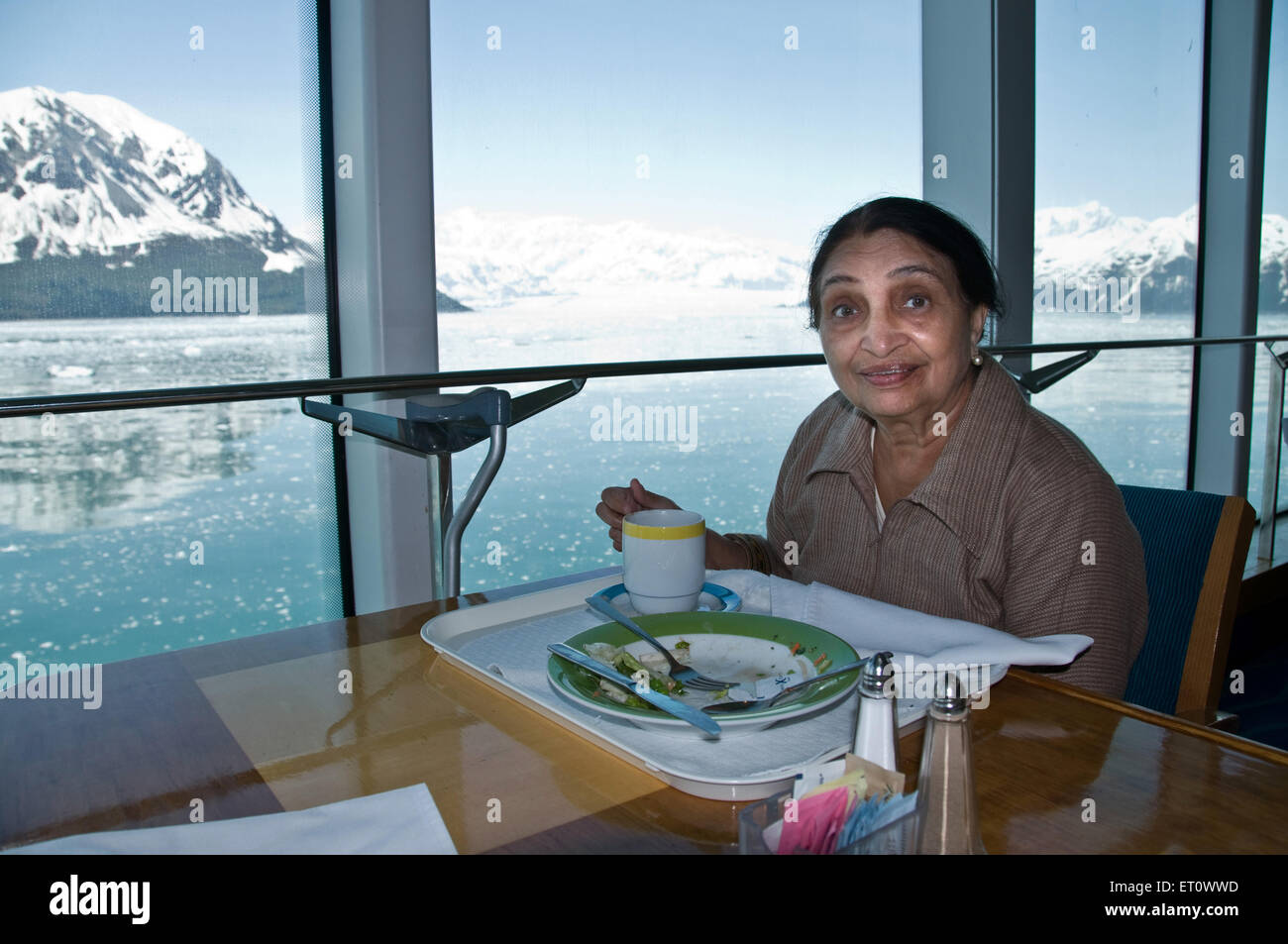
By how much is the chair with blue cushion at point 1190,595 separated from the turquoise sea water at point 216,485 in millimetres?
604

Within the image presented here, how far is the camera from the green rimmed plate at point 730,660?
0.67 m

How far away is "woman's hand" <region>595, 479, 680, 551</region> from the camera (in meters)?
1.13

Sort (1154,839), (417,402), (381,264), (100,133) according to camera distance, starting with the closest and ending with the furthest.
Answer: (1154,839) < (417,402) < (100,133) < (381,264)

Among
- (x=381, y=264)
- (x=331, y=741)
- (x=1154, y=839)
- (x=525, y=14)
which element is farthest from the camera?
(x=525, y=14)

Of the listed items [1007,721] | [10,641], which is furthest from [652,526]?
[10,641]

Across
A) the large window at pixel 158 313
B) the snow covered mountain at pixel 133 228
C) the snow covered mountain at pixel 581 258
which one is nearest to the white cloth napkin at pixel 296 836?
the snow covered mountain at pixel 133 228

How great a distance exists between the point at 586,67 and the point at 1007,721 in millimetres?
2510

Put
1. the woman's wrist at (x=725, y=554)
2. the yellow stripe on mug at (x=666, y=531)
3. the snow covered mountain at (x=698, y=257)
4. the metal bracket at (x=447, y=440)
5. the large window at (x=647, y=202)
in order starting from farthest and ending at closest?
the snow covered mountain at (x=698, y=257)
the large window at (x=647, y=202)
the metal bracket at (x=447, y=440)
the woman's wrist at (x=725, y=554)
the yellow stripe on mug at (x=666, y=531)

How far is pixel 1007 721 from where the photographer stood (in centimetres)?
71

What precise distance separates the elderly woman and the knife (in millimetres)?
406

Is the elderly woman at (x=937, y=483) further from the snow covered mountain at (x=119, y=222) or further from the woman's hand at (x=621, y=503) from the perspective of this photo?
the snow covered mountain at (x=119, y=222)

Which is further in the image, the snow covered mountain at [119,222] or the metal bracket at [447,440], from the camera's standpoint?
the snow covered mountain at [119,222]

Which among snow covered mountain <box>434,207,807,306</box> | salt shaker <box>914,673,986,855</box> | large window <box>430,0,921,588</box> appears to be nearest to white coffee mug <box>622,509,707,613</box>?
salt shaker <box>914,673,986,855</box>

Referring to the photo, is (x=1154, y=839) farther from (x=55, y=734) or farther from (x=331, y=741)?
(x=55, y=734)
